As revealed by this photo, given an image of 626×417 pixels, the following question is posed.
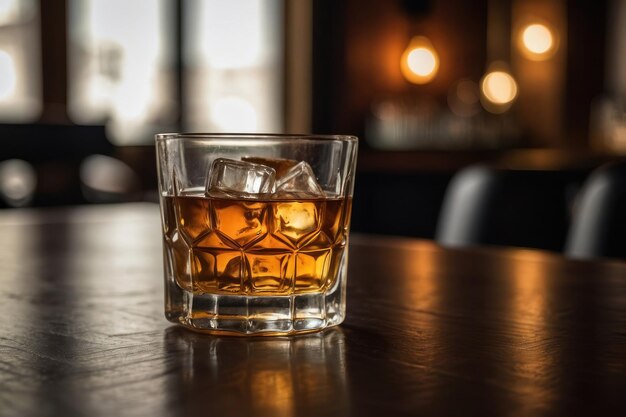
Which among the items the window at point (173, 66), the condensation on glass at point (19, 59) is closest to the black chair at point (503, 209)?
the window at point (173, 66)

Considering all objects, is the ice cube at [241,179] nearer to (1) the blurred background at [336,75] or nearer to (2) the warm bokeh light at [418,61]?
(1) the blurred background at [336,75]

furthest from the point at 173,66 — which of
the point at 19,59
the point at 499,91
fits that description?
the point at 499,91

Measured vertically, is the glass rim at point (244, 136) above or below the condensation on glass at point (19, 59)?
below

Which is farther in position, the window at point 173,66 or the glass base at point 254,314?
the window at point 173,66

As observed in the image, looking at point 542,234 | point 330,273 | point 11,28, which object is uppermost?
point 11,28

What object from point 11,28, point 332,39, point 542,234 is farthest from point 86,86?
point 542,234

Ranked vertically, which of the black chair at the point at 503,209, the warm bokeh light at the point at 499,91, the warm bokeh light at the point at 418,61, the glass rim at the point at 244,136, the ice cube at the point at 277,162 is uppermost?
the warm bokeh light at the point at 418,61

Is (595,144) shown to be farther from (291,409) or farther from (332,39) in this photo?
(291,409)
